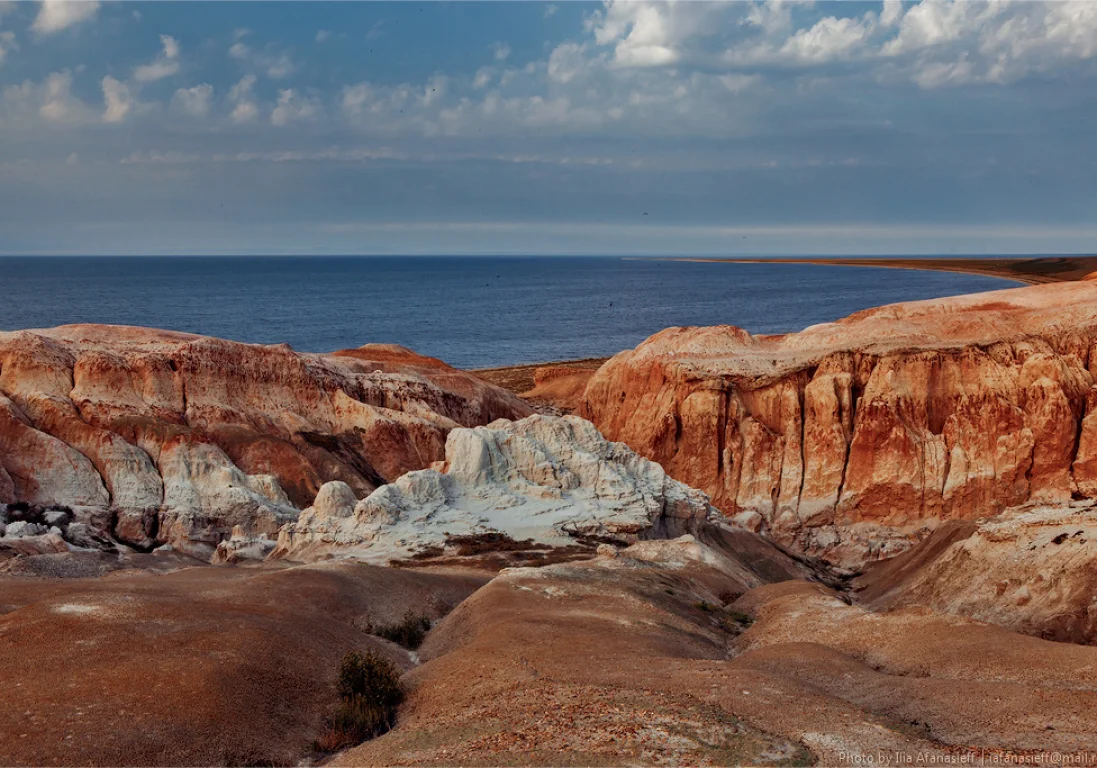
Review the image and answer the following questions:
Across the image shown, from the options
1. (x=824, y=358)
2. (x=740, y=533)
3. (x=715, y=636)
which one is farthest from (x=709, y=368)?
(x=715, y=636)

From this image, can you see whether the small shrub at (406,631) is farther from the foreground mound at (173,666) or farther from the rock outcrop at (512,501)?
the rock outcrop at (512,501)

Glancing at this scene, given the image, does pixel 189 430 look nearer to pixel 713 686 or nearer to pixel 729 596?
pixel 729 596

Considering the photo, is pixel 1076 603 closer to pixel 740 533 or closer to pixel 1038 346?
pixel 740 533

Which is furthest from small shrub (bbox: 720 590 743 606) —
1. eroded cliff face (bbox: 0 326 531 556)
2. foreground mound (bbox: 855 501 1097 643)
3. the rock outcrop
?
eroded cliff face (bbox: 0 326 531 556)

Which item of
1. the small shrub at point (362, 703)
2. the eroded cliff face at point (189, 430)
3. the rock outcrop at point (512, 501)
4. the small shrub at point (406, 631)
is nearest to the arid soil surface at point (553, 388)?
the eroded cliff face at point (189, 430)

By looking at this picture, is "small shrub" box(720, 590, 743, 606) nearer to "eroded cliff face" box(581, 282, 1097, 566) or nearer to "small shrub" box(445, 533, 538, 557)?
"small shrub" box(445, 533, 538, 557)

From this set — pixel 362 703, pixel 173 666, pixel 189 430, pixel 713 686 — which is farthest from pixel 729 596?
pixel 189 430
